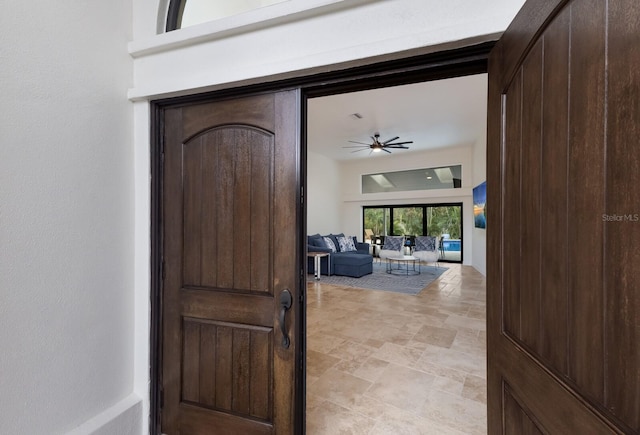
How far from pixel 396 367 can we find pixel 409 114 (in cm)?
463

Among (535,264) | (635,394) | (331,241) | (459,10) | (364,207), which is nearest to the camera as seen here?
(635,394)

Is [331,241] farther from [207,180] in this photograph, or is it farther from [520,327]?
[520,327]

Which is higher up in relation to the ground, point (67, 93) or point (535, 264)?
point (67, 93)

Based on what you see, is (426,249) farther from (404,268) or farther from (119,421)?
(119,421)

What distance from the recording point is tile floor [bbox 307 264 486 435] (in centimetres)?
192

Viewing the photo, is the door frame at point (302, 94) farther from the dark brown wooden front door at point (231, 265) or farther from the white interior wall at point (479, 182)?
the white interior wall at point (479, 182)

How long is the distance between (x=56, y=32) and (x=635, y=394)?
2.40m

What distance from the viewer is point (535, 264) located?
0.85 meters

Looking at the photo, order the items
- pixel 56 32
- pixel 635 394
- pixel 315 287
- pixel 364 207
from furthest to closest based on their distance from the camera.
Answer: pixel 364 207 → pixel 315 287 → pixel 56 32 → pixel 635 394

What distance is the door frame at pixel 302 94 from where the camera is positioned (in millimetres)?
1261

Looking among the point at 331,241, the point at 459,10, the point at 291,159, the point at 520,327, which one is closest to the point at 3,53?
the point at 291,159

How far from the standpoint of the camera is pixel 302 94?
1.49 m

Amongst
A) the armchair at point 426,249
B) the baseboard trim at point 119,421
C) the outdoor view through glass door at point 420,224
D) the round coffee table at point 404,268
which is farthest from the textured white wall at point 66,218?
the outdoor view through glass door at point 420,224

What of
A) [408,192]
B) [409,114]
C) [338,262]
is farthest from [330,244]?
[409,114]
